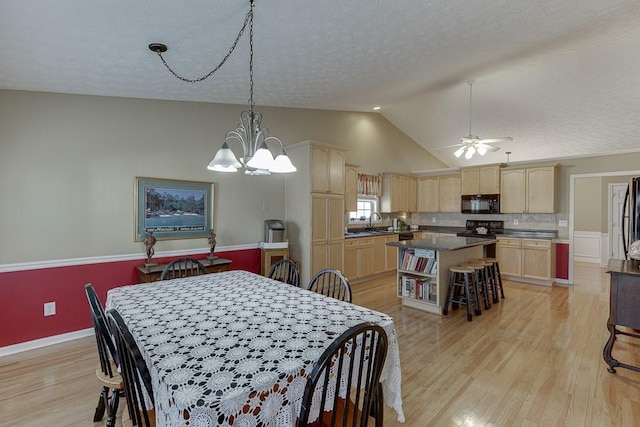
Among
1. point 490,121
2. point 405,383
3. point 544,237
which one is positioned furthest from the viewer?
point 490,121

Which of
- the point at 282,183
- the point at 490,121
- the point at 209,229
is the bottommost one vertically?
the point at 209,229

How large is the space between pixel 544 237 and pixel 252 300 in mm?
5553

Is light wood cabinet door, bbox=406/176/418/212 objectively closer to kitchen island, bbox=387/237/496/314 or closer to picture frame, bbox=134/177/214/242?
kitchen island, bbox=387/237/496/314

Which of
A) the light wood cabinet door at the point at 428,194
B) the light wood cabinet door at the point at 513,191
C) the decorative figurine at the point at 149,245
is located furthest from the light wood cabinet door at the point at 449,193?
the decorative figurine at the point at 149,245

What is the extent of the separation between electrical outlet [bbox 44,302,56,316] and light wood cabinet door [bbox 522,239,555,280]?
6.81 meters

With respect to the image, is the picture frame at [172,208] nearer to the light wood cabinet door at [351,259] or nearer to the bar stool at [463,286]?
the light wood cabinet door at [351,259]

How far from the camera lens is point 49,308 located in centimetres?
315

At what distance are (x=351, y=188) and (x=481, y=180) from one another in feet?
8.86

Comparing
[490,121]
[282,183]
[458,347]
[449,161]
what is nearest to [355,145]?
[282,183]

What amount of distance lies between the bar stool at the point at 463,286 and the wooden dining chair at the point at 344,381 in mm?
2670

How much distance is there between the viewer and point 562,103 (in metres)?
5.10

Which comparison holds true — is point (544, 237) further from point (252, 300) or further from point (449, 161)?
point (252, 300)

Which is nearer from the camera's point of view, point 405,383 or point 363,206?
point 405,383

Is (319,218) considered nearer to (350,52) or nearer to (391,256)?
(391,256)
